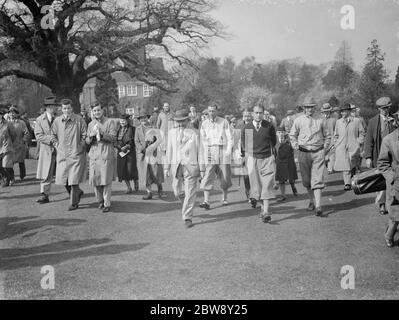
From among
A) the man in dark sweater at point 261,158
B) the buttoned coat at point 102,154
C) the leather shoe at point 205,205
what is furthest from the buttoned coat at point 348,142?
the buttoned coat at point 102,154

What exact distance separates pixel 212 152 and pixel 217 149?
13 cm

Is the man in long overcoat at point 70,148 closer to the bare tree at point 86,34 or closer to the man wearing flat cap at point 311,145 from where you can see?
the man wearing flat cap at point 311,145

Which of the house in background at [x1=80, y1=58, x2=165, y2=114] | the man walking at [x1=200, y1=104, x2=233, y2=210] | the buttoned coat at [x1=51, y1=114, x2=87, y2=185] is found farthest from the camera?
the house in background at [x1=80, y1=58, x2=165, y2=114]

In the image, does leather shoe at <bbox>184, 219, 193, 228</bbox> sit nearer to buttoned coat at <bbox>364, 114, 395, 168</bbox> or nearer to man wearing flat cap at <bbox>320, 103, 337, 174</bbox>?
buttoned coat at <bbox>364, 114, 395, 168</bbox>

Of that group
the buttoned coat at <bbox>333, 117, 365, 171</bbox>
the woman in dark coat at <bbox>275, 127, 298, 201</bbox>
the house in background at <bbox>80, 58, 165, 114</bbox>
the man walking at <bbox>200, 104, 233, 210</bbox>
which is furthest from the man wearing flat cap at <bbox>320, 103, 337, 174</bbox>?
the house in background at <bbox>80, 58, 165, 114</bbox>

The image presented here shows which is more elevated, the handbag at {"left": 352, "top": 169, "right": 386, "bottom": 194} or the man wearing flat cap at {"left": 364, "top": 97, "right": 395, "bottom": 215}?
the man wearing flat cap at {"left": 364, "top": 97, "right": 395, "bottom": 215}

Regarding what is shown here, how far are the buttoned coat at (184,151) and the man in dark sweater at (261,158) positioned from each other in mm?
1005

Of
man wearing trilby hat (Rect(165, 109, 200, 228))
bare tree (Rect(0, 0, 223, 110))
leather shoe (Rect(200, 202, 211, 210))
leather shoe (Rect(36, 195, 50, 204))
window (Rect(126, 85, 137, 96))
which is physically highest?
window (Rect(126, 85, 137, 96))

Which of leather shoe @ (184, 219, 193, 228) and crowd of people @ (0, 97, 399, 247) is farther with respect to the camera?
crowd of people @ (0, 97, 399, 247)

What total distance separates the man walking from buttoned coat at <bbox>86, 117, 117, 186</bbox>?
74.8 inches

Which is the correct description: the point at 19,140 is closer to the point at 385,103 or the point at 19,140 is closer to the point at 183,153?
the point at 183,153

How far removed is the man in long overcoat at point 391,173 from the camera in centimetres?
546

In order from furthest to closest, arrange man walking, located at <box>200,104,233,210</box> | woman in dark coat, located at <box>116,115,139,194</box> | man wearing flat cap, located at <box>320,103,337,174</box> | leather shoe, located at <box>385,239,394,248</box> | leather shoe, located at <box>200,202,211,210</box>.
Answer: man wearing flat cap, located at <box>320,103,337,174</box> < woman in dark coat, located at <box>116,115,139,194</box> < man walking, located at <box>200,104,233,210</box> < leather shoe, located at <box>200,202,211,210</box> < leather shoe, located at <box>385,239,394,248</box>

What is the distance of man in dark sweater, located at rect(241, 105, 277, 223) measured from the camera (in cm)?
748
